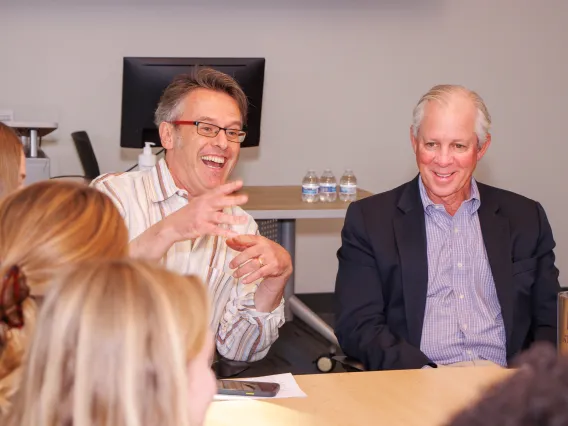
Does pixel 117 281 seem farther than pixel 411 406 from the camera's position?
No

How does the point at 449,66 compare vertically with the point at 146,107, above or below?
above

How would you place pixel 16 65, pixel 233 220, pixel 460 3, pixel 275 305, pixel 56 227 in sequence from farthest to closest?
1. pixel 460 3
2. pixel 16 65
3. pixel 275 305
4. pixel 233 220
5. pixel 56 227

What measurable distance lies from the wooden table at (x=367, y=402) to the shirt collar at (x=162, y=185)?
2.70 feet

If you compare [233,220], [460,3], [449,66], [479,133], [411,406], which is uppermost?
[460,3]

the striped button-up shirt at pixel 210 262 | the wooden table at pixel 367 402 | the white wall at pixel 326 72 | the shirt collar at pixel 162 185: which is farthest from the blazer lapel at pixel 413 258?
the white wall at pixel 326 72

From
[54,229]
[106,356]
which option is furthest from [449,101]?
[106,356]

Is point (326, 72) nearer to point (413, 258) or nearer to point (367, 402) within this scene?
point (413, 258)

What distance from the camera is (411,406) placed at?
68.5 inches

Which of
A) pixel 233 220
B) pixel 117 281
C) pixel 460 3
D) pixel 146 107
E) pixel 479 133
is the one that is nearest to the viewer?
pixel 117 281

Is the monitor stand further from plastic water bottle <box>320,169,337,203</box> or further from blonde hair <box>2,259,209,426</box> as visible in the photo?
blonde hair <box>2,259,209,426</box>

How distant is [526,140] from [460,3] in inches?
38.6

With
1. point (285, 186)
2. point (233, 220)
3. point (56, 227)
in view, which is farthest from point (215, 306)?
point (285, 186)

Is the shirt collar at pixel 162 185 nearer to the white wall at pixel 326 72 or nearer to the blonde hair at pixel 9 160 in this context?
the blonde hair at pixel 9 160

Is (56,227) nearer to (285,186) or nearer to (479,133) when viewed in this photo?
(479,133)
